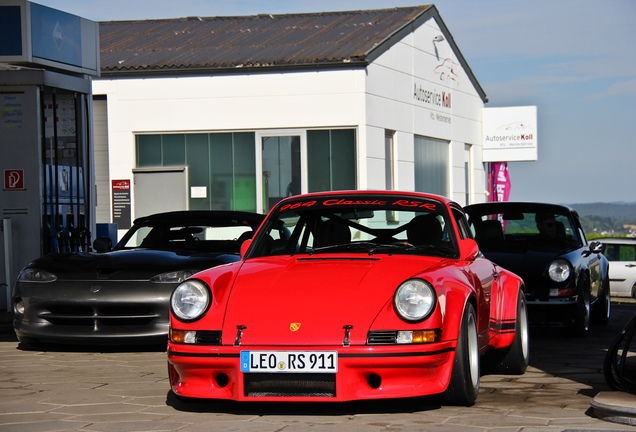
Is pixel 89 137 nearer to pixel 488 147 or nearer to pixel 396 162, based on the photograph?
pixel 396 162

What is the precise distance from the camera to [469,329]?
523 centimetres

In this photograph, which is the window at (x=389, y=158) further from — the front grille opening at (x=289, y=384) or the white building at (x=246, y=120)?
the front grille opening at (x=289, y=384)

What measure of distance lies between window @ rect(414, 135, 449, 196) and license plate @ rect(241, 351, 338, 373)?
1959cm

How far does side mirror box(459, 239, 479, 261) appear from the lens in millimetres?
5848

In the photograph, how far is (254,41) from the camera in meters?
22.6

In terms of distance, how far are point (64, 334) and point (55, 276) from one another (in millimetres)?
548

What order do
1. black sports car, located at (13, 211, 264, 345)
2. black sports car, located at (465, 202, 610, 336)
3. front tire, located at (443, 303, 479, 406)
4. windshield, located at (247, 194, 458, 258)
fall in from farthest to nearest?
1. black sports car, located at (465, 202, 610, 336)
2. black sports car, located at (13, 211, 264, 345)
3. windshield, located at (247, 194, 458, 258)
4. front tire, located at (443, 303, 479, 406)

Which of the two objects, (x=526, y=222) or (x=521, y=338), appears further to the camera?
(x=526, y=222)

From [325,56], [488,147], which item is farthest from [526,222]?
[488,147]

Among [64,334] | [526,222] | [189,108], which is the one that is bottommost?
[64,334]

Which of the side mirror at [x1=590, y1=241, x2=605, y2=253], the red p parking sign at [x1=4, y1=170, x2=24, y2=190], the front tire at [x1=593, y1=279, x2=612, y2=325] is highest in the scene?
the red p parking sign at [x1=4, y1=170, x2=24, y2=190]

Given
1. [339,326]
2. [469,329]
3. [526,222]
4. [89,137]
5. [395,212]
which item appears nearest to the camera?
[339,326]

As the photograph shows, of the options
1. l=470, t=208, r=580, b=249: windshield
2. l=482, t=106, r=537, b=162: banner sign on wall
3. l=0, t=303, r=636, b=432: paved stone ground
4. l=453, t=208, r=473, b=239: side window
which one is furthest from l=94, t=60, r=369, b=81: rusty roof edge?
l=453, t=208, r=473, b=239: side window

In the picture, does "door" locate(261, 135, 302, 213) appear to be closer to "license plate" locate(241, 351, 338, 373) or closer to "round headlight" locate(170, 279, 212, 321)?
"round headlight" locate(170, 279, 212, 321)
